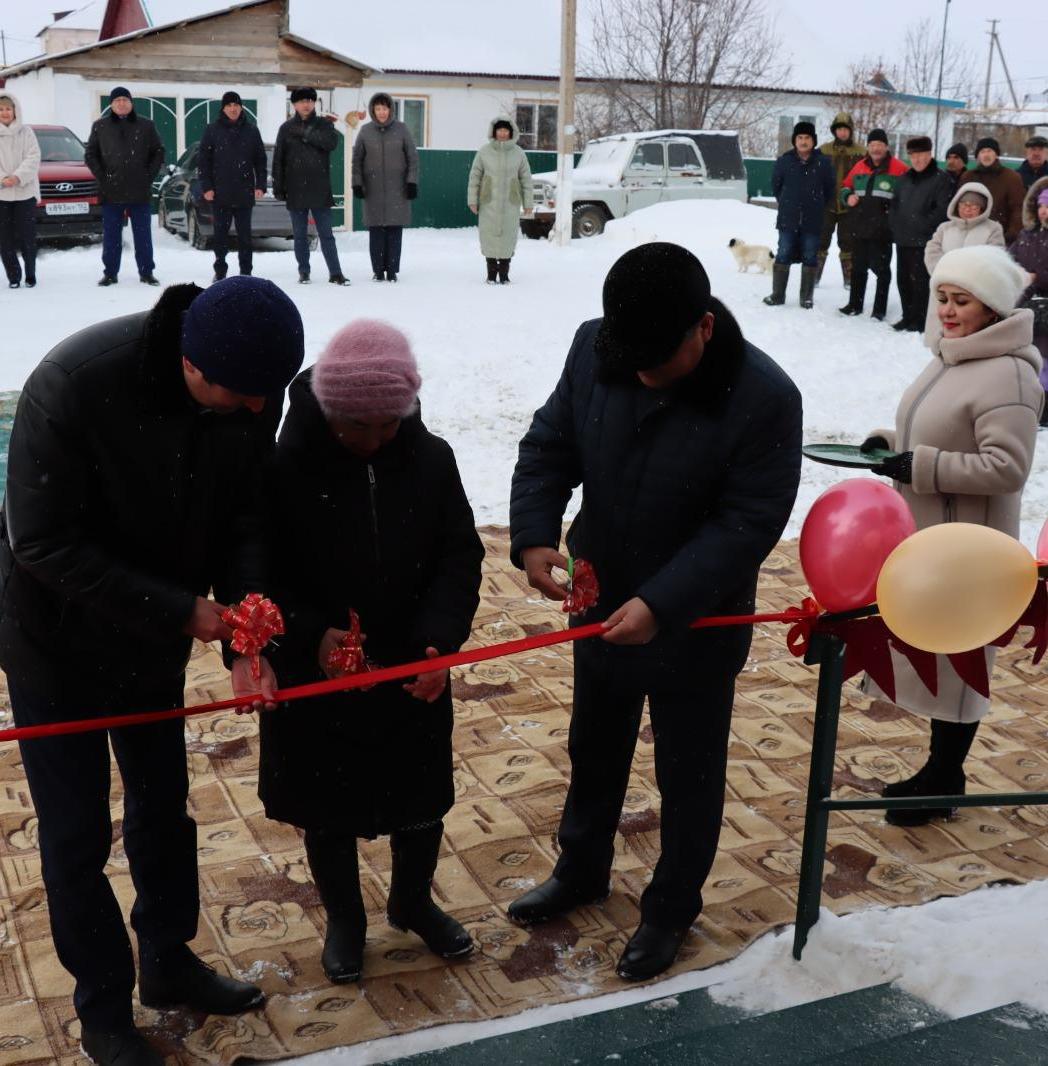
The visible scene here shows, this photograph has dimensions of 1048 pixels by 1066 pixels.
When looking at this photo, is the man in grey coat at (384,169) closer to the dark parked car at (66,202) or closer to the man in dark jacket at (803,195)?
the dark parked car at (66,202)

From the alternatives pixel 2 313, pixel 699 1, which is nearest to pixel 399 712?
pixel 2 313

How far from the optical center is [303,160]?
38.9 feet

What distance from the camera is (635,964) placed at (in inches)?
117

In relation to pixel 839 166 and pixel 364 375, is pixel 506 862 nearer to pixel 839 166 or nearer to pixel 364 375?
pixel 364 375

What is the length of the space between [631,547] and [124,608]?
1.08m

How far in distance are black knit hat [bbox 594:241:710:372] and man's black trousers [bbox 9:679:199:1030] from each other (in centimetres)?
118

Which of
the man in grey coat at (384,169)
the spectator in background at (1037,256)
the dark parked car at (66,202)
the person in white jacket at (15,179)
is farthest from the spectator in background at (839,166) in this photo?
the dark parked car at (66,202)

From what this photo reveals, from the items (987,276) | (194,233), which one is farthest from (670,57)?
(987,276)

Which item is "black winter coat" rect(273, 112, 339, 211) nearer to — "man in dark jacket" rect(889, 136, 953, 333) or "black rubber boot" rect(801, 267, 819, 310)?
"black rubber boot" rect(801, 267, 819, 310)

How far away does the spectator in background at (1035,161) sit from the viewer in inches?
429

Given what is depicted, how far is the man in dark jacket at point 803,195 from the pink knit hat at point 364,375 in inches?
386

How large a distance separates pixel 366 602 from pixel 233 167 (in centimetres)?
965

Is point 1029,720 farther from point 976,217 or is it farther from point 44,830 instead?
point 976,217

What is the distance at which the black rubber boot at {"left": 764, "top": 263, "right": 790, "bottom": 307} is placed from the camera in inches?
470
